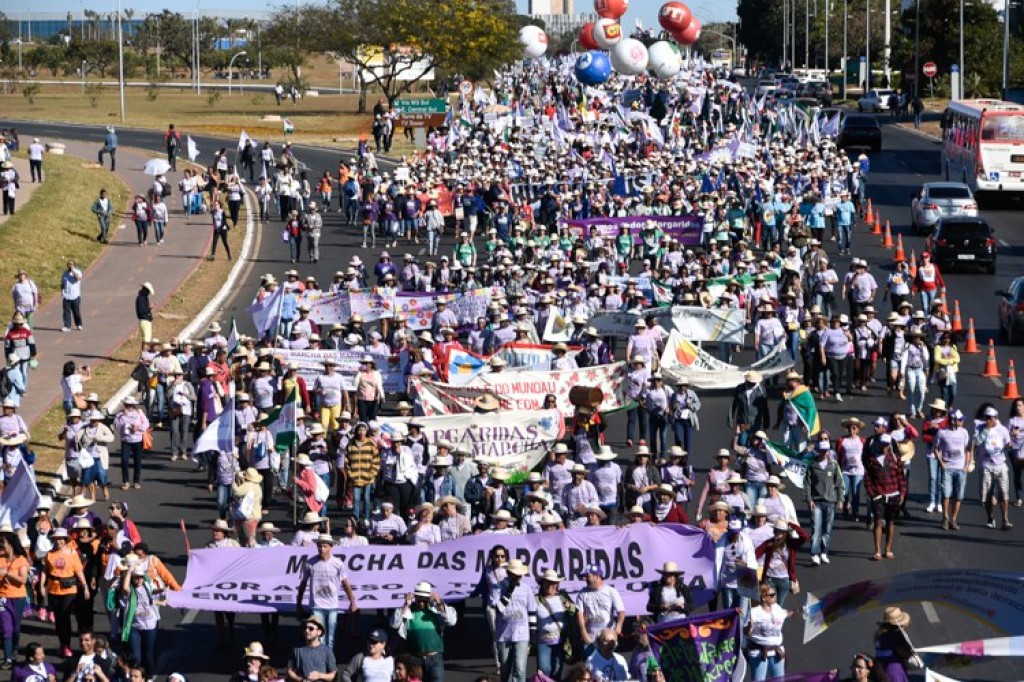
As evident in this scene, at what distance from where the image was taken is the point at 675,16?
93812 millimetres

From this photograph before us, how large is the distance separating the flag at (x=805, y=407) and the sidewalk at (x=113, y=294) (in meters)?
11.2

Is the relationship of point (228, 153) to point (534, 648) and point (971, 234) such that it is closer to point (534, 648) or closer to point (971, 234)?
point (971, 234)

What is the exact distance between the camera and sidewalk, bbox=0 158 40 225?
183 feet

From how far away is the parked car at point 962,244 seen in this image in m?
42.1

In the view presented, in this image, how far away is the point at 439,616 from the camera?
17.8 meters

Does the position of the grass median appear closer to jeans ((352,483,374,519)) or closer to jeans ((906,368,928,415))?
jeans ((352,483,374,519))

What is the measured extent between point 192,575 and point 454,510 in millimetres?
2681

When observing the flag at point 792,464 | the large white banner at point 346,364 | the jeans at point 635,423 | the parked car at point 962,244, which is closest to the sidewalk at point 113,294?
the large white banner at point 346,364

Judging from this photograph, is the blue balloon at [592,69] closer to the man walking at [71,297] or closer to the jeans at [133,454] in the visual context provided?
the man walking at [71,297]

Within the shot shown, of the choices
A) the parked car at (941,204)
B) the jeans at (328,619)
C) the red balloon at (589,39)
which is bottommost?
the jeans at (328,619)

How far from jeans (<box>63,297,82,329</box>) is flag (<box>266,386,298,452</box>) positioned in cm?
1444

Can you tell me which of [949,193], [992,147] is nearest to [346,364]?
[949,193]

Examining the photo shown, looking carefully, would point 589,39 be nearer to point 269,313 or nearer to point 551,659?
point 269,313

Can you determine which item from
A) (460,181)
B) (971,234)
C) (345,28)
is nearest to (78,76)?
(345,28)
